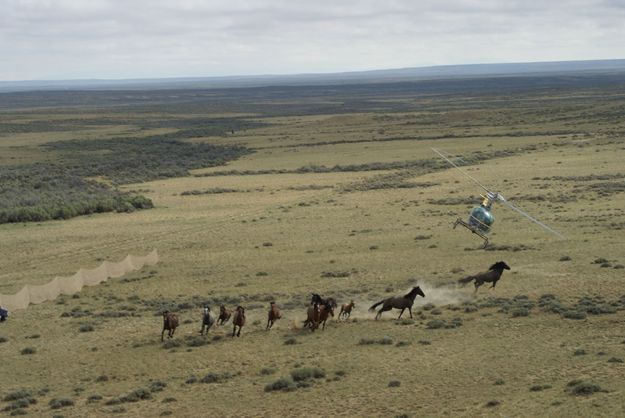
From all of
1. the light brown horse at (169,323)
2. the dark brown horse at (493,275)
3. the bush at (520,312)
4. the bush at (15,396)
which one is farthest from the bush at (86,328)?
the bush at (520,312)

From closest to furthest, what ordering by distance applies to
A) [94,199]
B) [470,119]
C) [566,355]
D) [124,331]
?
1. [566,355]
2. [124,331]
3. [94,199]
4. [470,119]

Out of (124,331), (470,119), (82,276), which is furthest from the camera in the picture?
(470,119)

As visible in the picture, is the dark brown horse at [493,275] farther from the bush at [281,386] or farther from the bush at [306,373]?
the bush at [281,386]

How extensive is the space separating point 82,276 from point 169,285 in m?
2.82

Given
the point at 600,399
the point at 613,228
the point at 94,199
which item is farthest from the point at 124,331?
the point at 94,199

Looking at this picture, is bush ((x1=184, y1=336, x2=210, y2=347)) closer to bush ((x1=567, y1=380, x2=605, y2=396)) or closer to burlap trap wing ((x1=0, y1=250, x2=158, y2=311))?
burlap trap wing ((x1=0, y1=250, x2=158, y2=311))

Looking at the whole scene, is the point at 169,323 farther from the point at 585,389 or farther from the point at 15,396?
the point at 585,389

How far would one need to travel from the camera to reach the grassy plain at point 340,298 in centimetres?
1716

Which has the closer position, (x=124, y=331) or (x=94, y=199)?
(x=124, y=331)

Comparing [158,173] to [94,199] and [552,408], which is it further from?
[552,408]

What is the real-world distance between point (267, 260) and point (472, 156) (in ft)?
137

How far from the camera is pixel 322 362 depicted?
19266 millimetres

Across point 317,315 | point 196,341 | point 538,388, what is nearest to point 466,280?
point 317,315

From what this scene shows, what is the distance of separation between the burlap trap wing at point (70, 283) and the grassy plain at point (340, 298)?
0.45m
